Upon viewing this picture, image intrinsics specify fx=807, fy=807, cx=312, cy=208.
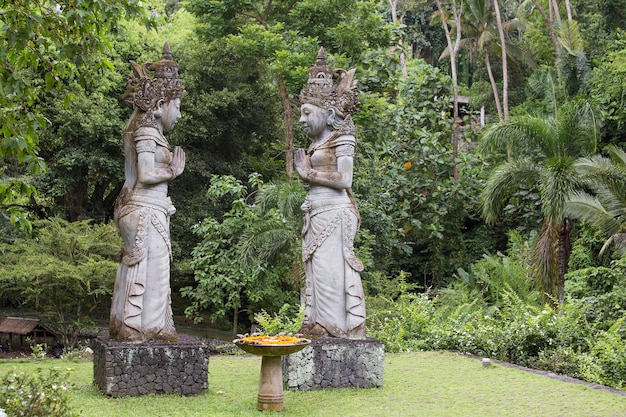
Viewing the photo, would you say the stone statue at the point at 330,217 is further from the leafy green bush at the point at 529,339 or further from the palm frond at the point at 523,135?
the palm frond at the point at 523,135

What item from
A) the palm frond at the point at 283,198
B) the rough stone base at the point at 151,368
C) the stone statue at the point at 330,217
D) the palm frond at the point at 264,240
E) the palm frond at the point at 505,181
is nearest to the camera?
the rough stone base at the point at 151,368

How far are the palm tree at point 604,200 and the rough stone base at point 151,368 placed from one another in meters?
9.02

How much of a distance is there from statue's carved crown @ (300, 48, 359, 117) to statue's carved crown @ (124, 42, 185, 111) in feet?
4.95

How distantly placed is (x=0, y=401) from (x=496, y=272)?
47.1ft

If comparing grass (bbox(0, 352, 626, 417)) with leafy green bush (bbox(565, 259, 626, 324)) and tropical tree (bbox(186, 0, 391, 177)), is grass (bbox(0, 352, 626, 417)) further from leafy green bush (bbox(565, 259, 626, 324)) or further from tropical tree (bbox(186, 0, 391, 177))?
tropical tree (bbox(186, 0, 391, 177))

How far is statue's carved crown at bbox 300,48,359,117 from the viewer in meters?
9.29

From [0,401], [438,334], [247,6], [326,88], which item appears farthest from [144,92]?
[247,6]

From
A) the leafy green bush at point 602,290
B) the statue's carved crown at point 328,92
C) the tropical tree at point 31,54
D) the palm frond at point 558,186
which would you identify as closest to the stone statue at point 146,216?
the tropical tree at point 31,54

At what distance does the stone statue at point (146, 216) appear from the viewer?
8.36m

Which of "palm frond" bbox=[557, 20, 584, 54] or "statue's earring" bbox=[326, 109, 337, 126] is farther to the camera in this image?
"palm frond" bbox=[557, 20, 584, 54]

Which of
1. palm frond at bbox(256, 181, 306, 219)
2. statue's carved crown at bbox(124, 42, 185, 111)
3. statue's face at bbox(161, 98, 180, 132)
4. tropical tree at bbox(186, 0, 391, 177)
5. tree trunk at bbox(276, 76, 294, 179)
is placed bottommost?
palm frond at bbox(256, 181, 306, 219)

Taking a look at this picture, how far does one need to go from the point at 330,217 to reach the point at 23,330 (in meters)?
9.57

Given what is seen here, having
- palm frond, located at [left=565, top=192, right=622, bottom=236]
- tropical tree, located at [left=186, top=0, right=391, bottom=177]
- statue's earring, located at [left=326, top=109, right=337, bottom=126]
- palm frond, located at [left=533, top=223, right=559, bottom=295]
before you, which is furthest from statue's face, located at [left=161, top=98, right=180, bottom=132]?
palm frond, located at [left=533, top=223, right=559, bottom=295]

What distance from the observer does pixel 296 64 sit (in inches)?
636
